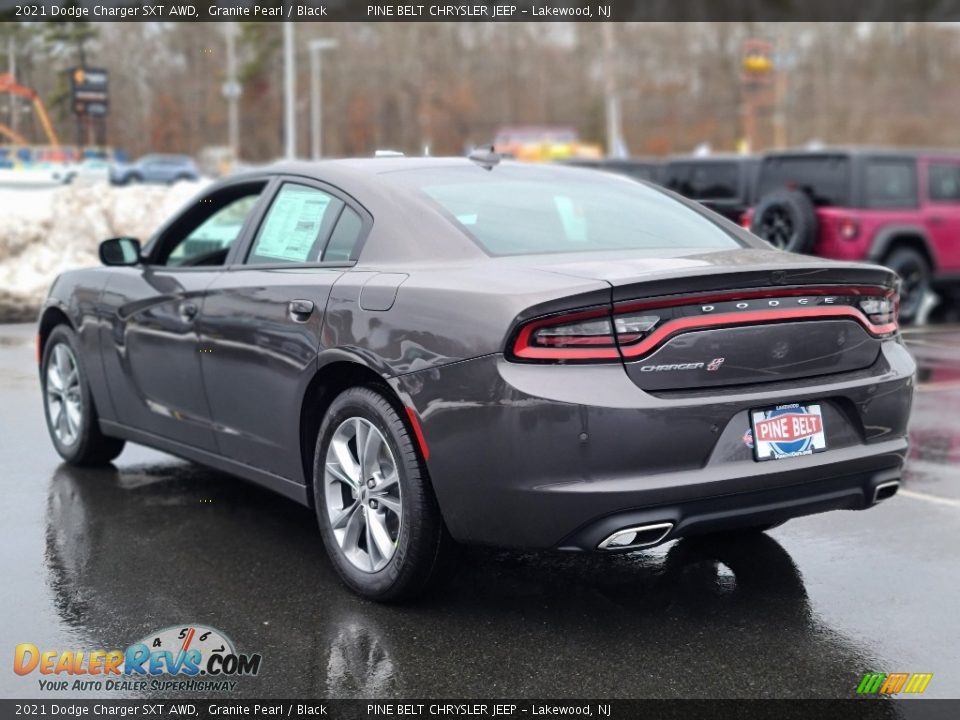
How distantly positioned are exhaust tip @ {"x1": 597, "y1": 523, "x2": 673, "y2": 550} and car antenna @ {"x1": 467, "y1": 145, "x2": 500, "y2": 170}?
200cm

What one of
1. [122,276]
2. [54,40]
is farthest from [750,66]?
[122,276]

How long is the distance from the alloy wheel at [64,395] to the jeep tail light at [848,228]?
9721 millimetres

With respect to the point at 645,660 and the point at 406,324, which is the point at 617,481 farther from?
the point at 406,324

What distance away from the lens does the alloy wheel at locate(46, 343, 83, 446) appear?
647 centimetres

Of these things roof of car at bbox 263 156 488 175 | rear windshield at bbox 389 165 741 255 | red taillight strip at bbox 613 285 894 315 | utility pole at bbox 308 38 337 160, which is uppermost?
roof of car at bbox 263 156 488 175

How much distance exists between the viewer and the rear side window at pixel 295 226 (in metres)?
4.85

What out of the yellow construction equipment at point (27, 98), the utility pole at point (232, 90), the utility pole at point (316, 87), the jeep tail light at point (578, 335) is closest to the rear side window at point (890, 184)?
the jeep tail light at point (578, 335)

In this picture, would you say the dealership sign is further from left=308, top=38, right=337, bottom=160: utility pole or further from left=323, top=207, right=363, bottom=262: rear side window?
left=323, top=207, right=363, bottom=262: rear side window

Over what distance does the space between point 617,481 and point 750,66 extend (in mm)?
62199

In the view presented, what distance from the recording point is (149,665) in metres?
3.76

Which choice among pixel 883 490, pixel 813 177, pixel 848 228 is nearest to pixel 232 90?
pixel 813 177

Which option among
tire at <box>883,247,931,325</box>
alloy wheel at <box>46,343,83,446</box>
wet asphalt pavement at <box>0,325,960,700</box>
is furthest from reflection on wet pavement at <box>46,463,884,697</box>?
tire at <box>883,247,931,325</box>

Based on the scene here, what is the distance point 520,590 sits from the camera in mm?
4449

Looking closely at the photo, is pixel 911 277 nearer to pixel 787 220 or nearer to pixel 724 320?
pixel 787 220
